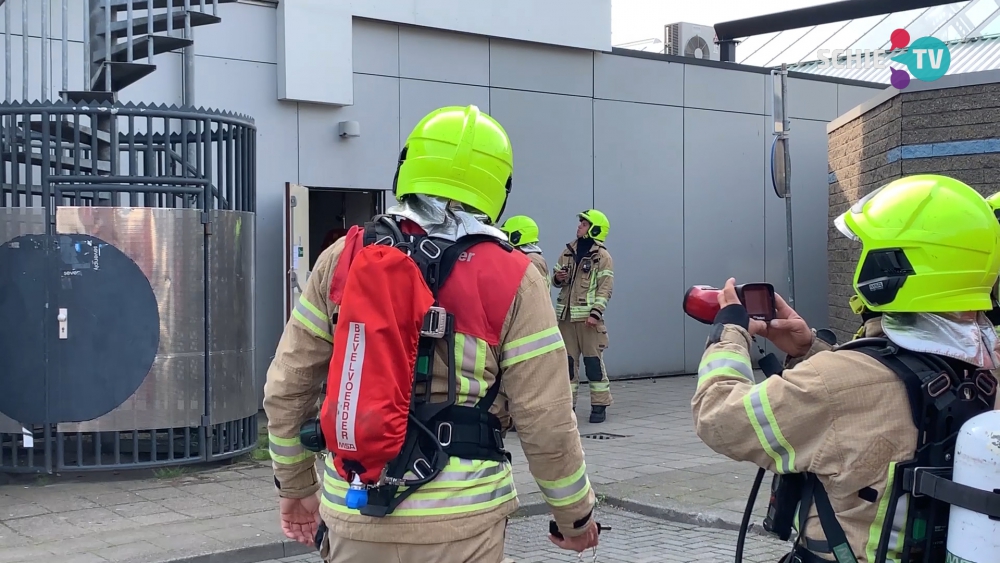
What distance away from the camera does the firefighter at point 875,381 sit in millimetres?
2457

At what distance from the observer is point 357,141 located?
489 inches

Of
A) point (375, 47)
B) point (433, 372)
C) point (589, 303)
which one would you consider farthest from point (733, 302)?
point (375, 47)

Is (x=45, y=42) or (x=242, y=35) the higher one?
(x=242, y=35)

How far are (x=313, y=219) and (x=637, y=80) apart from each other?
4938mm

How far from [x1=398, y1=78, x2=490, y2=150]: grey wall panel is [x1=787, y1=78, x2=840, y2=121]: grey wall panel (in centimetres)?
570

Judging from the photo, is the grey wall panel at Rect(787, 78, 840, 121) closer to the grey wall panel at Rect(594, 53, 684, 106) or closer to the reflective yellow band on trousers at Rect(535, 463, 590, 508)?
the grey wall panel at Rect(594, 53, 684, 106)

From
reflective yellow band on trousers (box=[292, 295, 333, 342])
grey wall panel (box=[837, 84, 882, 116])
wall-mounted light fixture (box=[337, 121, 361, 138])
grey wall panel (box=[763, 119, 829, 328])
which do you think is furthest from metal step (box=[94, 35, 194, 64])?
grey wall panel (box=[837, 84, 882, 116])

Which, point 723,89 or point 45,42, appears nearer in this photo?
point 45,42

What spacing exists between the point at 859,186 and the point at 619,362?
434 cm

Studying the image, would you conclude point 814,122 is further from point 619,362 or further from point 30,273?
point 30,273

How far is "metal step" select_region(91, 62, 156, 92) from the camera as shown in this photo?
8773mm

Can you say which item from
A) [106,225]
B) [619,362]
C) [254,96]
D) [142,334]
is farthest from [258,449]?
[619,362]

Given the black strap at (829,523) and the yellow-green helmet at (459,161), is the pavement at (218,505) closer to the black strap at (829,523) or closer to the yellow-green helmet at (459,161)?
the yellow-green helmet at (459,161)

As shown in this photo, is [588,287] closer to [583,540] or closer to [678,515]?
[678,515]
